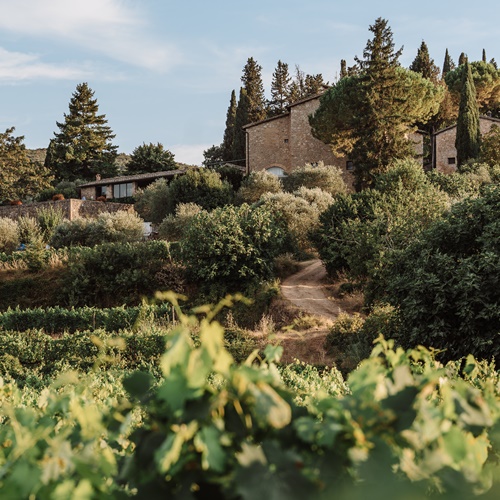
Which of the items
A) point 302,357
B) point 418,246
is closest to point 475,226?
point 418,246

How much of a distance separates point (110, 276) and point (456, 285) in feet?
46.9

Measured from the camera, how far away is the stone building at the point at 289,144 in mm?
38625

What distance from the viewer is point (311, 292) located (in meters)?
19.1

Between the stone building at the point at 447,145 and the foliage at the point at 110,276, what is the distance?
24865mm

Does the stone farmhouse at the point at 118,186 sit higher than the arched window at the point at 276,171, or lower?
lower

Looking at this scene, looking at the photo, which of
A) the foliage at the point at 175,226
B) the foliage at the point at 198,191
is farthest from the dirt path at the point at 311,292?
the foliage at the point at 198,191

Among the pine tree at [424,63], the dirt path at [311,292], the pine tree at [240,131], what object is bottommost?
the dirt path at [311,292]

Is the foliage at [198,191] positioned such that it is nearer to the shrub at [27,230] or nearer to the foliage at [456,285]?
the shrub at [27,230]

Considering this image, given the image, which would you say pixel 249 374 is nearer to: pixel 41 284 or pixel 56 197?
pixel 41 284

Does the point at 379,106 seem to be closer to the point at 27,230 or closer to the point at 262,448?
the point at 27,230

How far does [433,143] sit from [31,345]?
3362 cm

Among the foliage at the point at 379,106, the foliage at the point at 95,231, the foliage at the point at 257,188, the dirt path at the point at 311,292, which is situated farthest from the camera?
the foliage at the point at 257,188

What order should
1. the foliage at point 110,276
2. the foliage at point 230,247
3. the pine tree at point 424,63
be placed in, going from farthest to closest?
the pine tree at point 424,63, the foliage at point 110,276, the foliage at point 230,247

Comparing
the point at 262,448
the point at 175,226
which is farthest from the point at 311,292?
the point at 262,448
